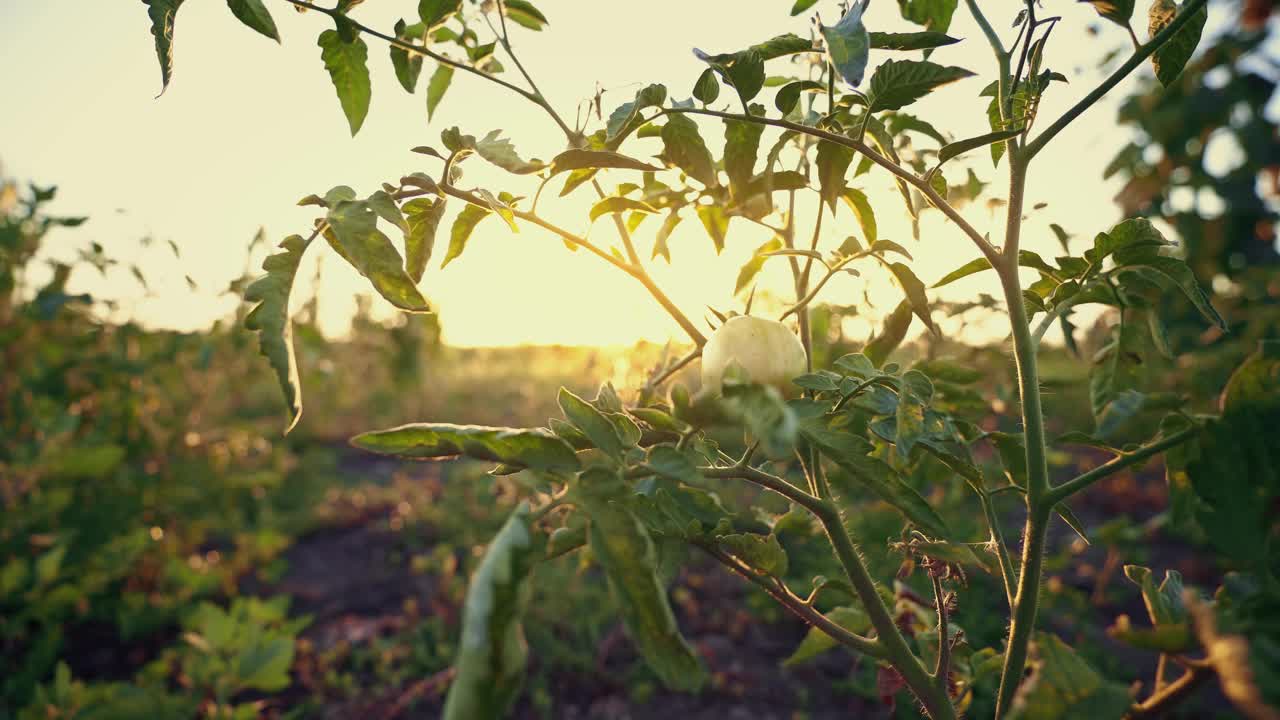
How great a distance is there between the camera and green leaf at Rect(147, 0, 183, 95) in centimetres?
78

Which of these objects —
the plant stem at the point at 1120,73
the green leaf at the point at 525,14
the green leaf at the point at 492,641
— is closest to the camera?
the green leaf at the point at 492,641

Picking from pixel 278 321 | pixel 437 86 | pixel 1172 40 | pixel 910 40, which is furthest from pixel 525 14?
pixel 1172 40

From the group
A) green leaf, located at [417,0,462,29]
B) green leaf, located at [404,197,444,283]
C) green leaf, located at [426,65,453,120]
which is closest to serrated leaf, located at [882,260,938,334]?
green leaf, located at [404,197,444,283]

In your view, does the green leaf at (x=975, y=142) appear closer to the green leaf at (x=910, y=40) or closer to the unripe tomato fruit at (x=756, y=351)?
the green leaf at (x=910, y=40)

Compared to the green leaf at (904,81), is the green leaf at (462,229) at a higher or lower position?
lower

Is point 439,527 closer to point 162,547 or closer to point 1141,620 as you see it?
point 162,547

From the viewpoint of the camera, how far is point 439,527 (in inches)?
180

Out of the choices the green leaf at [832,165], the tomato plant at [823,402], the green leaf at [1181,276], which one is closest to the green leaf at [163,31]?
the tomato plant at [823,402]

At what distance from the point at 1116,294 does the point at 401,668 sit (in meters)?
2.99

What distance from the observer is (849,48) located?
67 centimetres

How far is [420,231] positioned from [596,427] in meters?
0.35

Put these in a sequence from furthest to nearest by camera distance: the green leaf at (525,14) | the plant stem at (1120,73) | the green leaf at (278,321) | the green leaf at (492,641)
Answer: the green leaf at (525,14), the plant stem at (1120,73), the green leaf at (278,321), the green leaf at (492,641)

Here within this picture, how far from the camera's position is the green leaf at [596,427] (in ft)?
2.32

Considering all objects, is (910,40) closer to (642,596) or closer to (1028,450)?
(1028,450)
